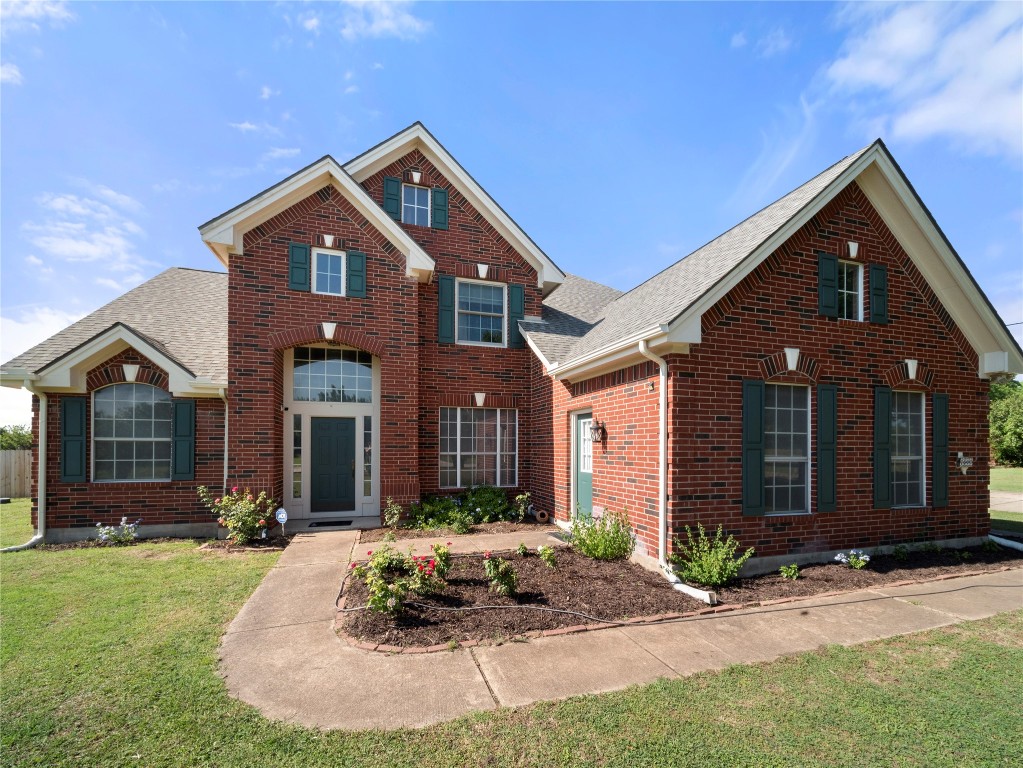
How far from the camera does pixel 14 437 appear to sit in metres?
28.1

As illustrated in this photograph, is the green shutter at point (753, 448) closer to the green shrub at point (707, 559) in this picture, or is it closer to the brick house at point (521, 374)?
the brick house at point (521, 374)

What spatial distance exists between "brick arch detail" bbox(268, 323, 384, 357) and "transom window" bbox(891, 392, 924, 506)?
380 inches

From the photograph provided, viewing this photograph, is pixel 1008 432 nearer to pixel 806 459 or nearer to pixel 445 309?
pixel 806 459

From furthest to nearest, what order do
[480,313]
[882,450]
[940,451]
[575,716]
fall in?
[480,313]
[940,451]
[882,450]
[575,716]

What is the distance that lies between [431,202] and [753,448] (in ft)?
29.6

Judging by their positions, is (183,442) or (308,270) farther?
(308,270)

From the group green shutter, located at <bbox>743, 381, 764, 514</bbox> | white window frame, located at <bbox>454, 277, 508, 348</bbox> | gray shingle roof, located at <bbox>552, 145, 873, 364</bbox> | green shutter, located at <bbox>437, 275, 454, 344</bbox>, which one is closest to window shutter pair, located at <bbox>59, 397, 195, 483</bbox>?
green shutter, located at <bbox>437, 275, 454, 344</bbox>

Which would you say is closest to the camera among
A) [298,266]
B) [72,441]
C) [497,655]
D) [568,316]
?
[497,655]

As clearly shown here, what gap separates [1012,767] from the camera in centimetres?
298

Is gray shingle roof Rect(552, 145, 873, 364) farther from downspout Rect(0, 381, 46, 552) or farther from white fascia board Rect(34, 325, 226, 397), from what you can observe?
downspout Rect(0, 381, 46, 552)

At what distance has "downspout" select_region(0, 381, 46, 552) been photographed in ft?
28.8

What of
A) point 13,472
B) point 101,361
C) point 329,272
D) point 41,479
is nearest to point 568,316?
point 329,272

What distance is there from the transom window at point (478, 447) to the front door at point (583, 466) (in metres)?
2.52

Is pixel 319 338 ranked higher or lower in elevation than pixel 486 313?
lower
